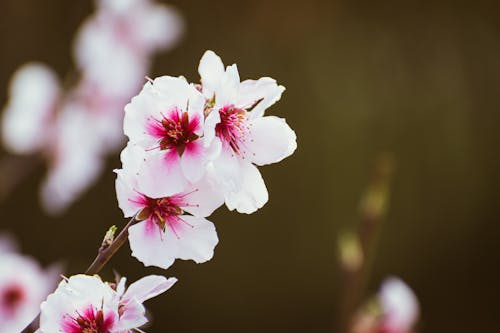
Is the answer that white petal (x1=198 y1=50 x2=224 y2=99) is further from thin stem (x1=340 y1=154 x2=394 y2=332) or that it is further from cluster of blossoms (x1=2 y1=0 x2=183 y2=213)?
cluster of blossoms (x1=2 y1=0 x2=183 y2=213)

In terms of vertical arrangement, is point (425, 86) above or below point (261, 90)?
below

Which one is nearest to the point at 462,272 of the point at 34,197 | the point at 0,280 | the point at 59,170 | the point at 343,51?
the point at 343,51

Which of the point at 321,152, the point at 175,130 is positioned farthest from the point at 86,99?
the point at 321,152

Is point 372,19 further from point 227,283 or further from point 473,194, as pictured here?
point 227,283

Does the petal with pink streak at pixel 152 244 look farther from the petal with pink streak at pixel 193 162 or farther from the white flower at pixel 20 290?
the white flower at pixel 20 290

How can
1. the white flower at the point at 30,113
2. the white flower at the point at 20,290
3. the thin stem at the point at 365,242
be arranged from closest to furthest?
1. the thin stem at the point at 365,242
2. the white flower at the point at 20,290
3. the white flower at the point at 30,113

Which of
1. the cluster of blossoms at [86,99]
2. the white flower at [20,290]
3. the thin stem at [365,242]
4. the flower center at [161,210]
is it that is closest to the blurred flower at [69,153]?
the cluster of blossoms at [86,99]
